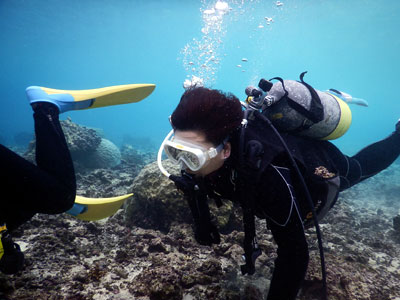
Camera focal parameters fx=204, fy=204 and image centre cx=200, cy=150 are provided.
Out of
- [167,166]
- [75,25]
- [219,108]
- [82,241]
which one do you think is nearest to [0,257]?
[82,241]

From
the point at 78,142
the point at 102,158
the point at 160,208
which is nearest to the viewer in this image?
the point at 160,208

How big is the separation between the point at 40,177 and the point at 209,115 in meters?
2.10

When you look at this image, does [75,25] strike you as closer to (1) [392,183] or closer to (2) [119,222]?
(2) [119,222]

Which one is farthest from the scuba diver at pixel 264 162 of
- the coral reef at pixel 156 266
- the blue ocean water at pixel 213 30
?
the blue ocean water at pixel 213 30

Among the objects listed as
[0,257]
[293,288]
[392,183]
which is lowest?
[392,183]

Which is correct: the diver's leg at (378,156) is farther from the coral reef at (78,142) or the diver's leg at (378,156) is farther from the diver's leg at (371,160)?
the coral reef at (78,142)

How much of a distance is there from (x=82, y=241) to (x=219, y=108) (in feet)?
14.1

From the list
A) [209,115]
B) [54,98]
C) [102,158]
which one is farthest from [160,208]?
[102,158]

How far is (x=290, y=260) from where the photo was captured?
186cm

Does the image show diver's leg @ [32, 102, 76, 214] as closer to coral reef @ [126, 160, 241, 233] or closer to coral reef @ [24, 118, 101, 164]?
coral reef @ [126, 160, 241, 233]

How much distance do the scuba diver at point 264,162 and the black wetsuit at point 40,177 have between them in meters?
1.44

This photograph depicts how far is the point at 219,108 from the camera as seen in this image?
1896 mm

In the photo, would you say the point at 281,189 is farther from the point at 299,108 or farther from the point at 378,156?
the point at 378,156

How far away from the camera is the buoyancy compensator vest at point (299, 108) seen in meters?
2.28
